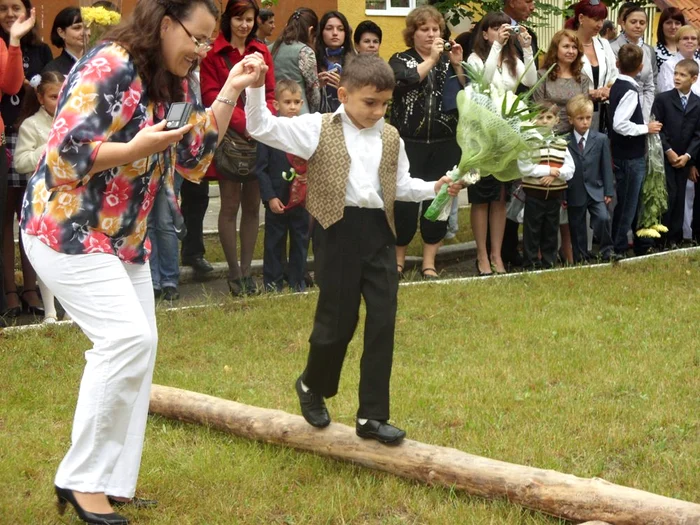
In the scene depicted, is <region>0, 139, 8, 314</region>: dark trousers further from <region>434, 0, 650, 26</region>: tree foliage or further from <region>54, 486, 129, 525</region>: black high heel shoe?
<region>434, 0, 650, 26</region>: tree foliage

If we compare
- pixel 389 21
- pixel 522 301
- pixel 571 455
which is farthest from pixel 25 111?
pixel 389 21

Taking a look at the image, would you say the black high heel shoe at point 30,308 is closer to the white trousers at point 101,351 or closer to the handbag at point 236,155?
the handbag at point 236,155

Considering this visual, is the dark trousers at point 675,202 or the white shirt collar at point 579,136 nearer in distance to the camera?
the white shirt collar at point 579,136

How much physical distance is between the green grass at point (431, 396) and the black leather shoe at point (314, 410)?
7.3 inches

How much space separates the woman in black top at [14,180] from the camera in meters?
9.07

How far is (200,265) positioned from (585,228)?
12.8ft

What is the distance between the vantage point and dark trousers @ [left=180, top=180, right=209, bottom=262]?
35.3ft

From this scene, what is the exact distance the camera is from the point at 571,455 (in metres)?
5.65

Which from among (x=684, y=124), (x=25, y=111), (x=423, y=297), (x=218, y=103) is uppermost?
(x=218, y=103)

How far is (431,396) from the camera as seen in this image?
6625 mm

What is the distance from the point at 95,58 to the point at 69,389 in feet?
9.92

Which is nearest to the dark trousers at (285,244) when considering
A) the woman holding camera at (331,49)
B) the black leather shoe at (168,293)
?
the black leather shoe at (168,293)

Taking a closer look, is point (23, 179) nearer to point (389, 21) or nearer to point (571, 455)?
point (571, 455)

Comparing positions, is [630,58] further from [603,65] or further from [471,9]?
[471,9]
